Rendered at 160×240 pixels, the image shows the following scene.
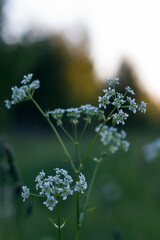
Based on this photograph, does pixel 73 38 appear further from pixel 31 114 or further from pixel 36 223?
pixel 36 223

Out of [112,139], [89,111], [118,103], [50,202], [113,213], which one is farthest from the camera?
[113,213]

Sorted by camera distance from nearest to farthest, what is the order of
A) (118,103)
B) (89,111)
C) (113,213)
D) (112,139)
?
(118,103) < (89,111) < (112,139) < (113,213)

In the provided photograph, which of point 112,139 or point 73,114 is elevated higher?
point 73,114

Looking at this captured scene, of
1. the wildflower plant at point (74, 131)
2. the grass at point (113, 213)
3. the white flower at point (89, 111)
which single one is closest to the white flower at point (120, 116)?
the wildflower plant at point (74, 131)

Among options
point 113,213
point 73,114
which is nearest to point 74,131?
point 73,114

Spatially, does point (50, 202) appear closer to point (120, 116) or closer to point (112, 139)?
point (120, 116)

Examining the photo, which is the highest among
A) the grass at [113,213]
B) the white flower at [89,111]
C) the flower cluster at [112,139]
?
the white flower at [89,111]

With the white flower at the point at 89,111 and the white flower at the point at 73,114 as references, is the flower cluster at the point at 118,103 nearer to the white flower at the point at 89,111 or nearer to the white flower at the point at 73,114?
the white flower at the point at 89,111

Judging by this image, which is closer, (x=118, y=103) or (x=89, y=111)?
(x=118, y=103)

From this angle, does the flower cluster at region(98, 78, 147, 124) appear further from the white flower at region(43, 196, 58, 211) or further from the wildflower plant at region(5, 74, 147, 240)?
the white flower at region(43, 196, 58, 211)

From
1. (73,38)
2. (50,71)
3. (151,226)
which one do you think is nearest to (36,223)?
(151,226)

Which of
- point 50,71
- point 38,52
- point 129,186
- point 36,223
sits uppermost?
point 36,223
